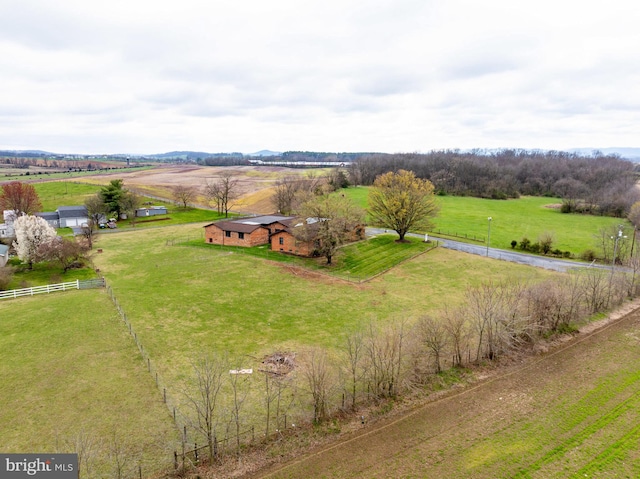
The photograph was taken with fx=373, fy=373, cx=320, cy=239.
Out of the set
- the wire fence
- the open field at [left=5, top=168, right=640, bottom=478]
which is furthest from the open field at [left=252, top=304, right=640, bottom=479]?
the wire fence

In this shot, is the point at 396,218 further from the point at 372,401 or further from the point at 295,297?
the point at 372,401

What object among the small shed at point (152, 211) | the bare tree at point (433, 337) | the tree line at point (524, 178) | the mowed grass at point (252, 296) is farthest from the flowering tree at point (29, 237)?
the tree line at point (524, 178)

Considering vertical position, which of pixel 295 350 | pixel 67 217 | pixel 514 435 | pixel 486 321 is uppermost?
pixel 67 217

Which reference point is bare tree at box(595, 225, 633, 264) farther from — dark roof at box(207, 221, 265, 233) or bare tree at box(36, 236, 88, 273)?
bare tree at box(36, 236, 88, 273)

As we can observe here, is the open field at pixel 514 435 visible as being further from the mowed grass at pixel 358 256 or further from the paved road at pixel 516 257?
the paved road at pixel 516 257

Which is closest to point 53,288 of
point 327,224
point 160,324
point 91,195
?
point 160,324

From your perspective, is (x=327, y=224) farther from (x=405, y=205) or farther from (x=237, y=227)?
(x=237, y=227)
